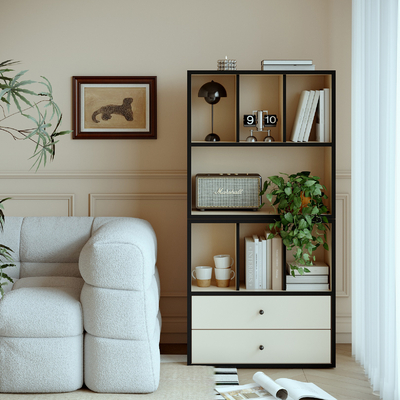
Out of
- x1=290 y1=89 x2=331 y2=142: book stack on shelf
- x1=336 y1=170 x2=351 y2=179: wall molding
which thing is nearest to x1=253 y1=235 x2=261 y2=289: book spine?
x1=290 y1=89 x2=331 y2=142: book stack on shelf

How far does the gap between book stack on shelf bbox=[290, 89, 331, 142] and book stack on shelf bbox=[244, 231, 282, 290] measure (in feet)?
2.04

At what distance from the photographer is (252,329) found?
2.54m

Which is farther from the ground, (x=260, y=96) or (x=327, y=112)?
(x=260, y=96)

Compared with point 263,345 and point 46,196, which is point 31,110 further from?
point 263,345

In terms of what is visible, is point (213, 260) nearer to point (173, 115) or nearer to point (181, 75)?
point (173, 115)

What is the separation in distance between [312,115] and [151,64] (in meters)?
1.09

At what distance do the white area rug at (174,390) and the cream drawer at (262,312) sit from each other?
250 mm

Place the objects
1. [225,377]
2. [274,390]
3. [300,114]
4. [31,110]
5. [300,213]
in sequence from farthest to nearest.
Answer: [31,110], [300,114], [300,213], [225,377], [274,390]

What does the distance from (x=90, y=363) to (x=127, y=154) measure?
1.34 metres

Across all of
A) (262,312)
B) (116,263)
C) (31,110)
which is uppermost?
(31,110)

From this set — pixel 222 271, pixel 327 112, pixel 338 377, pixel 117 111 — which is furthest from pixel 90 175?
pixel 338 377

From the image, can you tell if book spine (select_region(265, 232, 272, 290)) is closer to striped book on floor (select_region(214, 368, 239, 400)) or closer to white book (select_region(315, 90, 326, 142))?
striped book on floor (select_region(214, 368, 239, 400))

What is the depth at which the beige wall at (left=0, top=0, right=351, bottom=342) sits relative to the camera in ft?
9.43

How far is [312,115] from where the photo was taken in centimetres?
259
